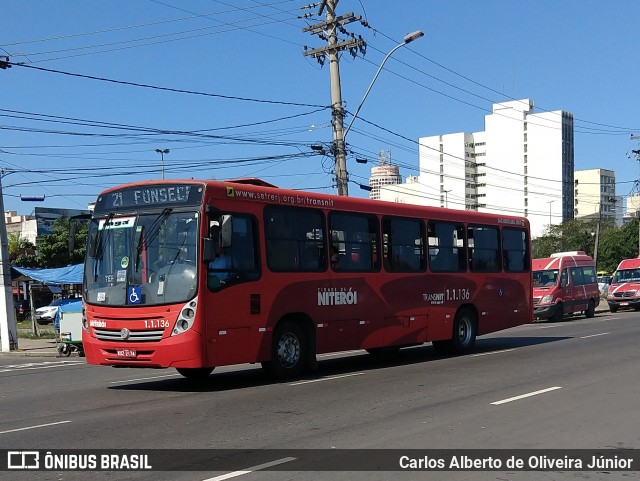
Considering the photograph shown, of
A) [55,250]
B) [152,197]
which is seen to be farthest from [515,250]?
[55,250]

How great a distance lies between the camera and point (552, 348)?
19297 mm

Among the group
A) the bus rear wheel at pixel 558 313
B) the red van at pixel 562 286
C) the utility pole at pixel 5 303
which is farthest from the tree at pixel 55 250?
the bus rear wheel at pixel 558 313

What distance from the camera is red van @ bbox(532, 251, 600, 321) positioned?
33125mm

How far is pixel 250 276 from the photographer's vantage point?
1328 centimetres

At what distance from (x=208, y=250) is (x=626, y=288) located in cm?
3161

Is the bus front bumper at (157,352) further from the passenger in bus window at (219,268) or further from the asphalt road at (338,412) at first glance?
the passenger in bus window at (219,268)

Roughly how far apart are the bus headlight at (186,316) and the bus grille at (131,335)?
30 centimetres

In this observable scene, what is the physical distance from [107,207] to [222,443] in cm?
640

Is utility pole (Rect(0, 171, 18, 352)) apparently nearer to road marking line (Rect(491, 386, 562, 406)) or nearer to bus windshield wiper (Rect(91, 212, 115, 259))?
bus windshield wiper (Rect(91, 212, 115, 259))

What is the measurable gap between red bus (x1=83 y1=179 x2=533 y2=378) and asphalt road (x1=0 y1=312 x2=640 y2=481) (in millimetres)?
741

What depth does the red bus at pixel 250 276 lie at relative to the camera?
1242 centimetres

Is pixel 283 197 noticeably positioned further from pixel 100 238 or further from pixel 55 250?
pixel 55 250

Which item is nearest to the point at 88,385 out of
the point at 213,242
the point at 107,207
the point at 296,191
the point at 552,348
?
the point at 107,207


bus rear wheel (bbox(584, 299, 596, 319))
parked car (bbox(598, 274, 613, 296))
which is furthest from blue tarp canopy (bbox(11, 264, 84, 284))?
parked car (bbox(598, 274, 613, 296))
